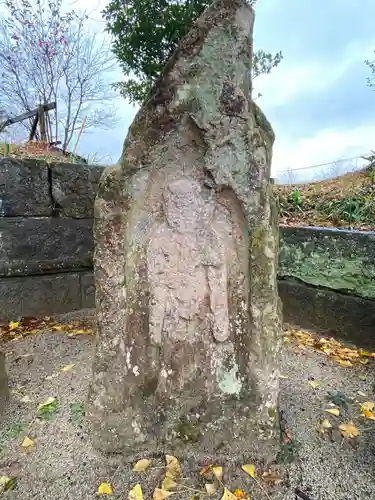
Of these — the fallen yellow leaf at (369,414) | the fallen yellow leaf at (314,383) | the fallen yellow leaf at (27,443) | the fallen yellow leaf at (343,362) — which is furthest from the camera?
the fallen yellow leaf at (343,362)

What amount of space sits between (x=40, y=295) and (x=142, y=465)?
2.24 metres

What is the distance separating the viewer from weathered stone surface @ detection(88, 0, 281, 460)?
1.45 m

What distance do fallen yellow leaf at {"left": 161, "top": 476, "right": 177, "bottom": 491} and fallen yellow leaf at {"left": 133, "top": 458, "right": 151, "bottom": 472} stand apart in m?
0.12

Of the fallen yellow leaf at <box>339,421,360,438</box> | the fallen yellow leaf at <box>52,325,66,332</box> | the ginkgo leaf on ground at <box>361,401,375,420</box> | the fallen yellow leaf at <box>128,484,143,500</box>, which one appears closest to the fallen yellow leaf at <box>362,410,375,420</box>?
the ginkgo leaf on ground at <box>361,401,375,420</box>

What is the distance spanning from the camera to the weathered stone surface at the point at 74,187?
3.38 metres

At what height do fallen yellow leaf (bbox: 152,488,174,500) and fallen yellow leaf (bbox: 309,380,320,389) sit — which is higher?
fallen yellow leaf (bbox: 152,488,174,500)

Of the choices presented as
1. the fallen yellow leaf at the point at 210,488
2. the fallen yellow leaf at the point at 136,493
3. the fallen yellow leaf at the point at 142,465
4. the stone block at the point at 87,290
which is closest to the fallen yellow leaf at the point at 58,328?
the stone block at the point at 87,290

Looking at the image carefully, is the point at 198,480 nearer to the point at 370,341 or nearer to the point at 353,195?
the point at 370,341

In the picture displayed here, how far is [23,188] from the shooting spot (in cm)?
322

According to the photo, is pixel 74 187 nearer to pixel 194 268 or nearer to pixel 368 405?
pixel 194 268

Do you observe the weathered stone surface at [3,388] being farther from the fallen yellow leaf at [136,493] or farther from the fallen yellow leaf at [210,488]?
the fallen yellow leaf at [210,488]

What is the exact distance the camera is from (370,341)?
280 centimetres

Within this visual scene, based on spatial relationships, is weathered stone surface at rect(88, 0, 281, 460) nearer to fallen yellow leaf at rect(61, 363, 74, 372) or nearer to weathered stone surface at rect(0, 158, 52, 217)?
fallen yellow leaf at rect(61, 363, 74, 372)

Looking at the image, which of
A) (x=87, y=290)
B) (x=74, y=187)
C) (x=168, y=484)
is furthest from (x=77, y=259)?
(x=168, y=484)
